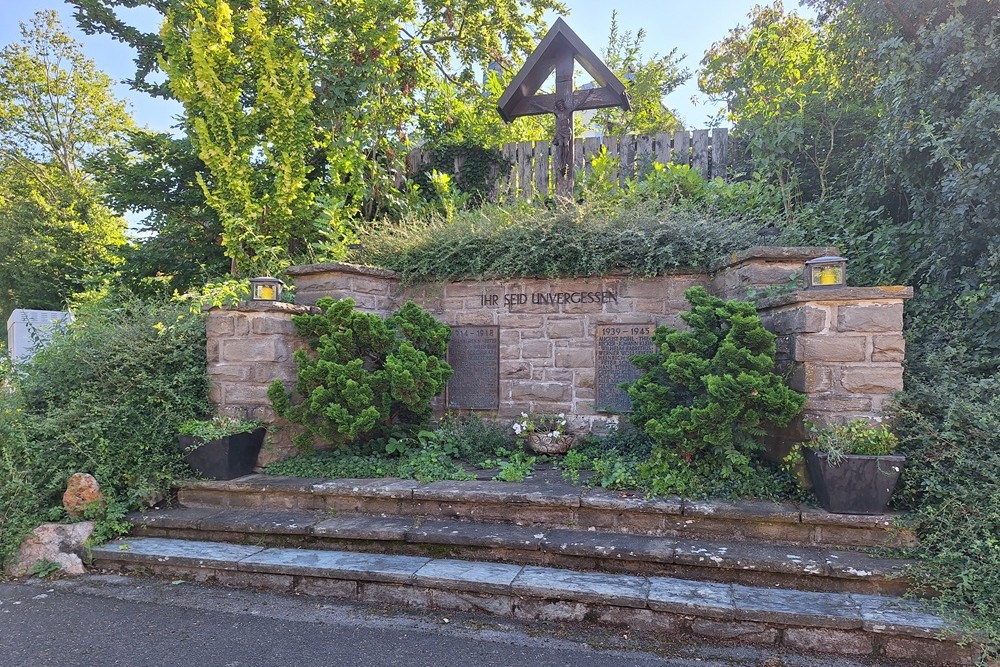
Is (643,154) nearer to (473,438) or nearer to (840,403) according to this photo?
(473,438)

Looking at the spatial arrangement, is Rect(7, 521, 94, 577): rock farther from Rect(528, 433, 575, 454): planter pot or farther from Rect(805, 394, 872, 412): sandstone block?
Rect(805, 394, 872, 412): sandstone block

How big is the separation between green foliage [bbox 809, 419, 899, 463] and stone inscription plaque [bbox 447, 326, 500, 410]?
2754 millimetres

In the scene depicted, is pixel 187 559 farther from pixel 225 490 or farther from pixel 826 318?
pixel 826 318

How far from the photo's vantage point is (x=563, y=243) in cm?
498

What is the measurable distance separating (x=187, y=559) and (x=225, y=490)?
2.17 ft

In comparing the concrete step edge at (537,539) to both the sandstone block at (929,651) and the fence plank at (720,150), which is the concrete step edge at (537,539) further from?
the fence plank at (720,150)

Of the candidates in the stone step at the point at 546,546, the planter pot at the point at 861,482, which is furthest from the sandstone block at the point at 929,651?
the planter pot at the point at 861,482

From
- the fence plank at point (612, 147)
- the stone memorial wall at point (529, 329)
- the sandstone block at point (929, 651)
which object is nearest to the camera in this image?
the sandstone block at point (929, 651)

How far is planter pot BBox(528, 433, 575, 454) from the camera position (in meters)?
4.71

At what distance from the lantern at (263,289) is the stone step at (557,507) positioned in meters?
1.40

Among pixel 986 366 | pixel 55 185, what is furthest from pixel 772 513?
pixel 55 185

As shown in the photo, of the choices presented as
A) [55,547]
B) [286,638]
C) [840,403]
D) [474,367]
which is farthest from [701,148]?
[55,547]

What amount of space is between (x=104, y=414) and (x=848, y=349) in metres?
5.08

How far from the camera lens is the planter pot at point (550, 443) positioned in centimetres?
471
